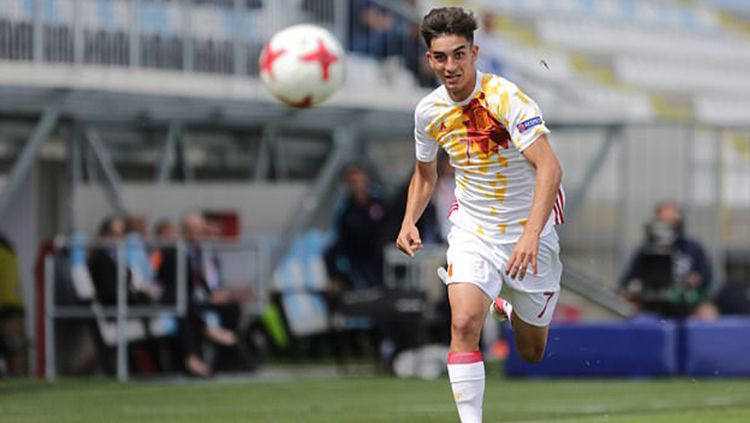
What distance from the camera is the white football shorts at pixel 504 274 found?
25.1 ft

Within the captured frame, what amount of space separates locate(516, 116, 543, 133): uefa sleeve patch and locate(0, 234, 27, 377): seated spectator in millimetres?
10590

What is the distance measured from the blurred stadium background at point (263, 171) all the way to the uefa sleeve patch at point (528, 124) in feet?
19.9

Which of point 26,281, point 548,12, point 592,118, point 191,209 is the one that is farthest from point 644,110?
point 26,281

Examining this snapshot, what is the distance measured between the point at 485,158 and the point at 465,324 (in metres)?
0.90

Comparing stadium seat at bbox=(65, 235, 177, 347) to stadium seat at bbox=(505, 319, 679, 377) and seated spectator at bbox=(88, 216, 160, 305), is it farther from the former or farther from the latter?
stadium seat at bbox=(505, 319, 679, 377)

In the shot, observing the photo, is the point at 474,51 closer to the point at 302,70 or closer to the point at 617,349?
the point at 302,70

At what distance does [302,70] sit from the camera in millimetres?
13773

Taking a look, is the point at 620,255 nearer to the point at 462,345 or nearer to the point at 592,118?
the point at 592,118

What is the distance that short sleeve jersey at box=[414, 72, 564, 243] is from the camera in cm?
771

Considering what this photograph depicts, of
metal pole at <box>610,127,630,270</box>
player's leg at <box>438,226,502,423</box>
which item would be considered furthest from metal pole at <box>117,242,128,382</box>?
player's leg at <box>438,226,502,423</box>

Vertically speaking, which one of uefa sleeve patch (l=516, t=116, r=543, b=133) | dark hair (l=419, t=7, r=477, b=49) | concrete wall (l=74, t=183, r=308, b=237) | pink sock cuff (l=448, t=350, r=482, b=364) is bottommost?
concrete wall (l=74, t=183, r=308, b=237)

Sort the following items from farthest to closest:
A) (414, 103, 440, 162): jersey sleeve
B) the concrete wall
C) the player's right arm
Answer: the concrete wall
the player's right arm
(414, 103, 440, 162): jersey sleeve

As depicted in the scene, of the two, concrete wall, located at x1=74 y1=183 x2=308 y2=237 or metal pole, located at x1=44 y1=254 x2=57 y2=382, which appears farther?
concrete wall, located at x1=74 y1=183 x2=308 y2=237

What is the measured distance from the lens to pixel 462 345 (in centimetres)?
738
